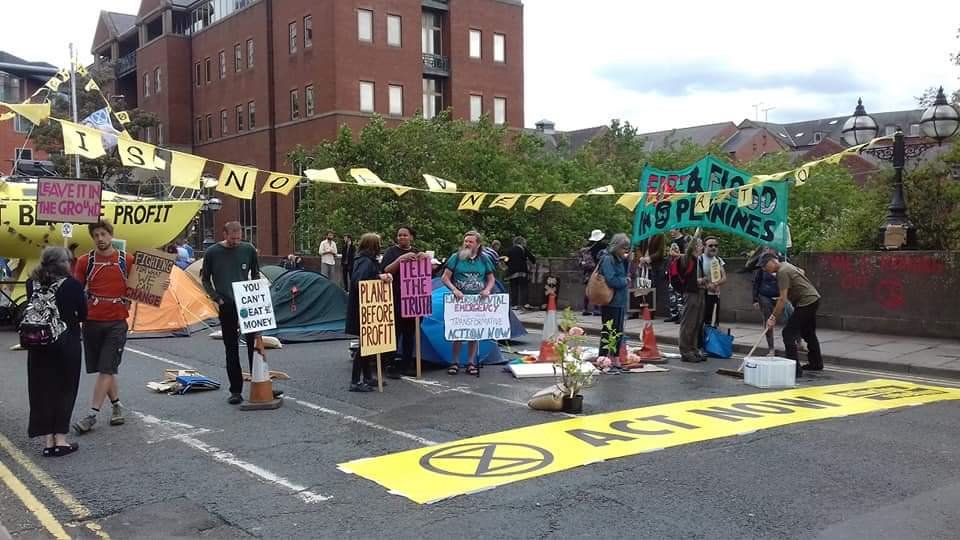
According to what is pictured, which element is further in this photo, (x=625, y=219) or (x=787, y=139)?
(x=787, y=139)

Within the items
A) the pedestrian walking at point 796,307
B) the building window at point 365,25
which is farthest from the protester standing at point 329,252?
the building window at point 365,25

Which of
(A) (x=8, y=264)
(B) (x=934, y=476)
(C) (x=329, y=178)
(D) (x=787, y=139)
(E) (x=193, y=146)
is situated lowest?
(B) (x=934, y=476)

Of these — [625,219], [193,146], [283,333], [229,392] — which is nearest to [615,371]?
[229,392]

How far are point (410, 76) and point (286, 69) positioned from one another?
659 cm

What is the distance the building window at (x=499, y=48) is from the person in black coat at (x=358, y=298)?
127ft

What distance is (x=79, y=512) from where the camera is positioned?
5.30m

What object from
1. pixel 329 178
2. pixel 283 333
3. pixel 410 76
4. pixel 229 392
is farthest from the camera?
pixel 410 76

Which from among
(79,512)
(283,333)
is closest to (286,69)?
(283,333)

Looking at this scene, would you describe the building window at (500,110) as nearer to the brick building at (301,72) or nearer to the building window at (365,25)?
the brick building at (301,72)

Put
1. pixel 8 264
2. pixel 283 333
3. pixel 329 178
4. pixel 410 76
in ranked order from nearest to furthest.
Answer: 1. pixel 329 178
2. pixel 283 333
3. pixel 8 264
4. pixel 410 76

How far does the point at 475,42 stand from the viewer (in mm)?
46219

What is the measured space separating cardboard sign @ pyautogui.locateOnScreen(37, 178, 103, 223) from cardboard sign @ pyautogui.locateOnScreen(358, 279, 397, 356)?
391 cm

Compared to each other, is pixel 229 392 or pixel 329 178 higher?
pixel 329 178

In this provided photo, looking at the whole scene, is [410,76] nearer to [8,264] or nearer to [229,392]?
[8,264]
